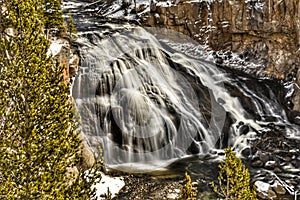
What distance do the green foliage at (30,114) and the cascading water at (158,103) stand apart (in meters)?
11.2

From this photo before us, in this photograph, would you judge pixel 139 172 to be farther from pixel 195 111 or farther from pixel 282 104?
pixel 282 104

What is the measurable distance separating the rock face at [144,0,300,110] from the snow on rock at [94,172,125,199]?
54.8 ft

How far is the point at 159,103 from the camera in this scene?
75.8ft

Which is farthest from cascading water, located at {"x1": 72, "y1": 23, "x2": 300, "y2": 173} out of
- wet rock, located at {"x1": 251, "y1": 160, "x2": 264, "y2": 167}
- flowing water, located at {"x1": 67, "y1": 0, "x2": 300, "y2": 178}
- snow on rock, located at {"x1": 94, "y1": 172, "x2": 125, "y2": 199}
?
snow on rock, located at {"x1": 94, "y1": 172, "x2": 125, "y2": 199}

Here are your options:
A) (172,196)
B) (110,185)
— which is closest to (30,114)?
(110,185)

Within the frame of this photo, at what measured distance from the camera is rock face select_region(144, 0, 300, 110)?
2811cm

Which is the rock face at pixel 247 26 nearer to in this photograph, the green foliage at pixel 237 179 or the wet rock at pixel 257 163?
the wet rock at pixel 257 163

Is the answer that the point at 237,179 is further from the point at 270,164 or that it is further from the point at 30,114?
the point at 270,164

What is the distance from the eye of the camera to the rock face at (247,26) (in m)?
28.1

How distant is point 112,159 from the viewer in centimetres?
1972

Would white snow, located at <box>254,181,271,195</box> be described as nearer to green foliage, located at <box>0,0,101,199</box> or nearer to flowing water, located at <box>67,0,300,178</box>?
flowing water, located at <box>67,0,300,178</box>

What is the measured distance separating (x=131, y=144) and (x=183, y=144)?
3.56m

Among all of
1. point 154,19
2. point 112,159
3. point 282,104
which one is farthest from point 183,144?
point 154,19

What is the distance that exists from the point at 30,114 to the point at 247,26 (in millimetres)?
25306
